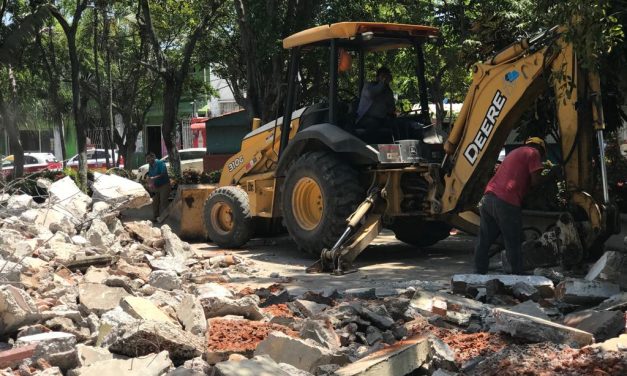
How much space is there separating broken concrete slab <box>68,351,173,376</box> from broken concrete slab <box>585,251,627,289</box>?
163 inches

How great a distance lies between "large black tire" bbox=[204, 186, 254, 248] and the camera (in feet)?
41.8

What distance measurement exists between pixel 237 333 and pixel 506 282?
2.66m

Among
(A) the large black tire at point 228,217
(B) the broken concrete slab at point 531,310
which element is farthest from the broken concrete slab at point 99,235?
(B) the broken concrete slab at point 531,310

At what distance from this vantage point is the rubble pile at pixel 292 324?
507 cm

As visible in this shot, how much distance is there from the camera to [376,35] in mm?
10805

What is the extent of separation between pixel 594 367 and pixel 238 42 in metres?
20.6

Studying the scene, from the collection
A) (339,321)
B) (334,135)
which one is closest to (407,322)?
(339,321)

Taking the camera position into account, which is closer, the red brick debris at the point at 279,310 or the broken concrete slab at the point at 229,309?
the broken concrete slab at the point at 229,309

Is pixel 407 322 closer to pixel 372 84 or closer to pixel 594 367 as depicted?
pixel 594 367

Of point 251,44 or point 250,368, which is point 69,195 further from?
point 250,368

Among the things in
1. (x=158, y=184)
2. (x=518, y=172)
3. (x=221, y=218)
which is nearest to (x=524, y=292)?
(x=518, y=172)

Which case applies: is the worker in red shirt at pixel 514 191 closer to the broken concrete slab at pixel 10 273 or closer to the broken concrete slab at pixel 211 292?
the broken concrete slab at pixel 211 292

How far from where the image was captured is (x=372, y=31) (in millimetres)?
10656

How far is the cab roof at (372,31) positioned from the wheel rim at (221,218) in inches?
119
